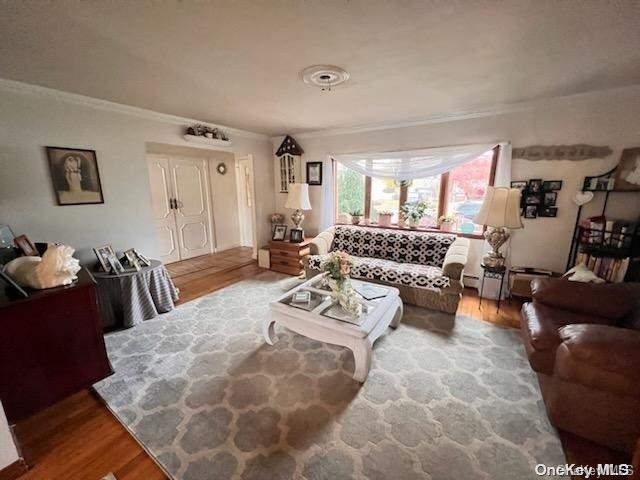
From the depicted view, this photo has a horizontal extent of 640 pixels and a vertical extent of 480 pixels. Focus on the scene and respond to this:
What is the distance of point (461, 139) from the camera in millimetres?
3293

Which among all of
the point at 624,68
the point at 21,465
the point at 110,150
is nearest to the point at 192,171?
the point at 110,150

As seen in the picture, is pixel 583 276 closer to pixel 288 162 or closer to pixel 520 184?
pixel 520 184

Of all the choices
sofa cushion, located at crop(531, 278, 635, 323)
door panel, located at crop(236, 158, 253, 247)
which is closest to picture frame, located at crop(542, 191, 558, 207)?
sofa cushion, located at crop(531, 278, 635, 323)

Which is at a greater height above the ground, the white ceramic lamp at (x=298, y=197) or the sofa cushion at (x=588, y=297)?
the white ceramic lamp at (x=298, y=197)

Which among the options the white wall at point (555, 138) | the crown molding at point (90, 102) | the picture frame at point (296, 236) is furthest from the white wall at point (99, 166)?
the white wall at point (555, 138)

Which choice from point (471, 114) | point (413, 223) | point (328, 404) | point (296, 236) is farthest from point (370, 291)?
point (471, 114)

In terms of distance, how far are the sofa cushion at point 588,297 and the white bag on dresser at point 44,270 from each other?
137 inches

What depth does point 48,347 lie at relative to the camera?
64.6 inches

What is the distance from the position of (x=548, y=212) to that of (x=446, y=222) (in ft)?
3.49

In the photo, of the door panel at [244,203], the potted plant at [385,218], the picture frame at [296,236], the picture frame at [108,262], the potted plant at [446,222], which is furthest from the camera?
the door panel at [244,203]

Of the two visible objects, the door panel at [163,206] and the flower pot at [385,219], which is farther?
the door panel at [163,206]

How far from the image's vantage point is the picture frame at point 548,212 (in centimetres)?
290

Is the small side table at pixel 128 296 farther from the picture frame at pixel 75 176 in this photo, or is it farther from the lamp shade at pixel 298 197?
the lamp shade at pixel 298 197

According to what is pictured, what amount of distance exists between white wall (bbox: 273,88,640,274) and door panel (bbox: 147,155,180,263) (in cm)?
389
